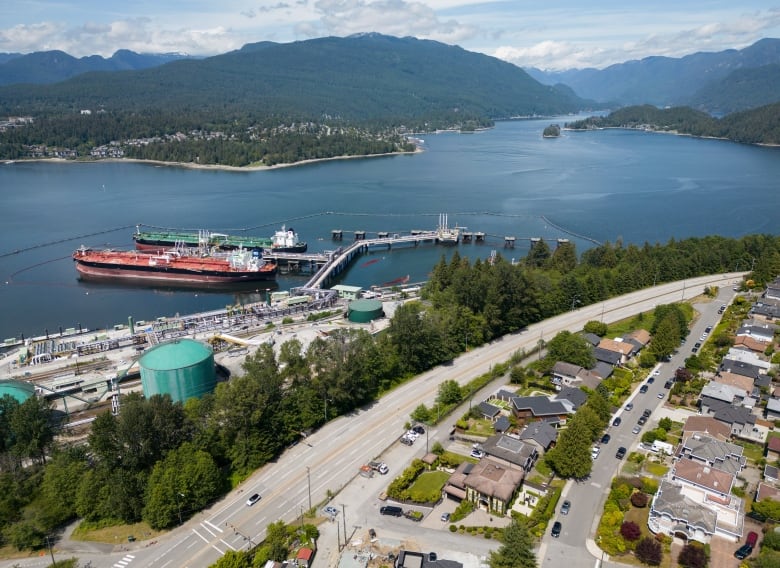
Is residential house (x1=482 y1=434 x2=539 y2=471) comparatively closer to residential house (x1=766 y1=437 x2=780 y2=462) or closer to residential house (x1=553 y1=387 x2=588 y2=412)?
residential house (x1=553 y1=387 x2=588 y2=412)

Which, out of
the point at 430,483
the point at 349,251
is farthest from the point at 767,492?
the point at 349,251

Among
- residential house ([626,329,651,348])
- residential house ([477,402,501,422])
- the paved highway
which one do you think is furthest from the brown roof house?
residential house ([626,329,651,348])

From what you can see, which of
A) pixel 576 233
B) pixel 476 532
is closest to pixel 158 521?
pixel 476 532

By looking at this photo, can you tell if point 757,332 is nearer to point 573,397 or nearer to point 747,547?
point 573,397

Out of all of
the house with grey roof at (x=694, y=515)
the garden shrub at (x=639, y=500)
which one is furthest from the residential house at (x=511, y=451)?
the house with grey roof at (x=694, y=515)

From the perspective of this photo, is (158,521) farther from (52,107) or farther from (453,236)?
(52,107)

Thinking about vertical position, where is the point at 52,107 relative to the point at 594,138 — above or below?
above
